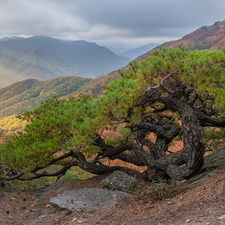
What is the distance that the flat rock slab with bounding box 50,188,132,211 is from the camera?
14.2ft

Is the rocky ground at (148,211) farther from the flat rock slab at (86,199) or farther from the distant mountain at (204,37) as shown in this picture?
the distant mountain at (204,37)

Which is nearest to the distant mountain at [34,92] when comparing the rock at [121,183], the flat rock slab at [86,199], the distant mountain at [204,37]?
the distant mountain at [204,37]

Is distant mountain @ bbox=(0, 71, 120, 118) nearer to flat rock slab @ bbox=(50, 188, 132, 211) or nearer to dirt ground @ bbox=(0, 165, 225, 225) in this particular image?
flat rock slab @ bbox=(50, 188, 132, 211)

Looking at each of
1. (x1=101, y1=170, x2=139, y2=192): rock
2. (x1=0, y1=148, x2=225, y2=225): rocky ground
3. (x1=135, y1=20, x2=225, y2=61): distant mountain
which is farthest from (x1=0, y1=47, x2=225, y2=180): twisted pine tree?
(x1=135, y1=20, x2=225, y2=61): distant mountain

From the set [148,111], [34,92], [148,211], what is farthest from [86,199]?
[34,92]

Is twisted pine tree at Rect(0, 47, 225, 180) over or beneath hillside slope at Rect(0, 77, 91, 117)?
beneath

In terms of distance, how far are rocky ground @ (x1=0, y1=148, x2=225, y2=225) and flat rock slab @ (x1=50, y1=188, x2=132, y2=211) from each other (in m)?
0.14

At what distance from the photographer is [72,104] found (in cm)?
607

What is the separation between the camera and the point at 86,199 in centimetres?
470

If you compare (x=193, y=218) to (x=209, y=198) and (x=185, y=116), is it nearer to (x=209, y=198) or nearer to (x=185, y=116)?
(x=209, y=198)

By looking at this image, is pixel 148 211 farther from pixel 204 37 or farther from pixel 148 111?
pixel 204 37

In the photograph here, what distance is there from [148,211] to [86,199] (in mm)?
1493

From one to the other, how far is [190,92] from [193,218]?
10.2 feet

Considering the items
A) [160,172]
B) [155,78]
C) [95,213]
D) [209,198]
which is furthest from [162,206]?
[155,78]
